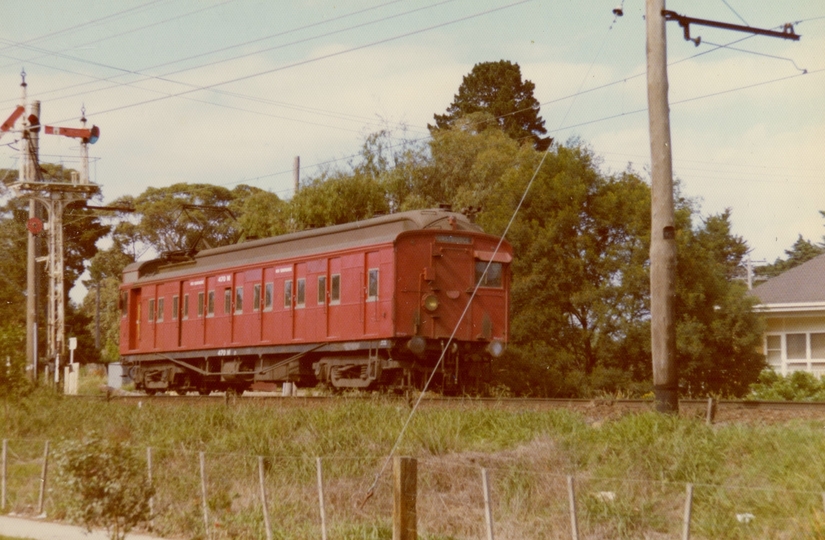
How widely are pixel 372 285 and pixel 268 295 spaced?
13.5ft

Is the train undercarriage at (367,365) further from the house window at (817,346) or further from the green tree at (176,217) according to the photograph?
the green tree at (176,217)

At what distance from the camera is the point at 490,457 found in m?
13.1

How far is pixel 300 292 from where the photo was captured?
23094mm

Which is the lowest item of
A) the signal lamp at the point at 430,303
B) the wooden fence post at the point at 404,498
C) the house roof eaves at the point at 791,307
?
the wooden fence post at the point at 404,498

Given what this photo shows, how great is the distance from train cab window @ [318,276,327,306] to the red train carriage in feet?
0.07

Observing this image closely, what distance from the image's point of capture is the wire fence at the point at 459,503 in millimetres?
9992

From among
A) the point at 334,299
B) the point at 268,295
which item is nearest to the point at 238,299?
the point at 268,295

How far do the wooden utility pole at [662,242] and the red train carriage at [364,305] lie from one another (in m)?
5.14

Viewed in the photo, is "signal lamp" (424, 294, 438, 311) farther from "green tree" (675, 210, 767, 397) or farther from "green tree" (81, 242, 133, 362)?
"green tree" (81, 242, 133, 362)

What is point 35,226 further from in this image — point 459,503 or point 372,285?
point 459,503

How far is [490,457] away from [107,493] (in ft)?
16.0

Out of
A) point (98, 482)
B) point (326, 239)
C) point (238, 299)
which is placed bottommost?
point (98, 482)

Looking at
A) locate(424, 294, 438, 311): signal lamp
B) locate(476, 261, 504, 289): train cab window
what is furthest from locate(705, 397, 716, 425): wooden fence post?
locate(476, 261, 504, 289): train cab window

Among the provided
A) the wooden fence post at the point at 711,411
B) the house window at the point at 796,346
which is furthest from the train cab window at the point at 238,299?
the house window at the point at 796,346
